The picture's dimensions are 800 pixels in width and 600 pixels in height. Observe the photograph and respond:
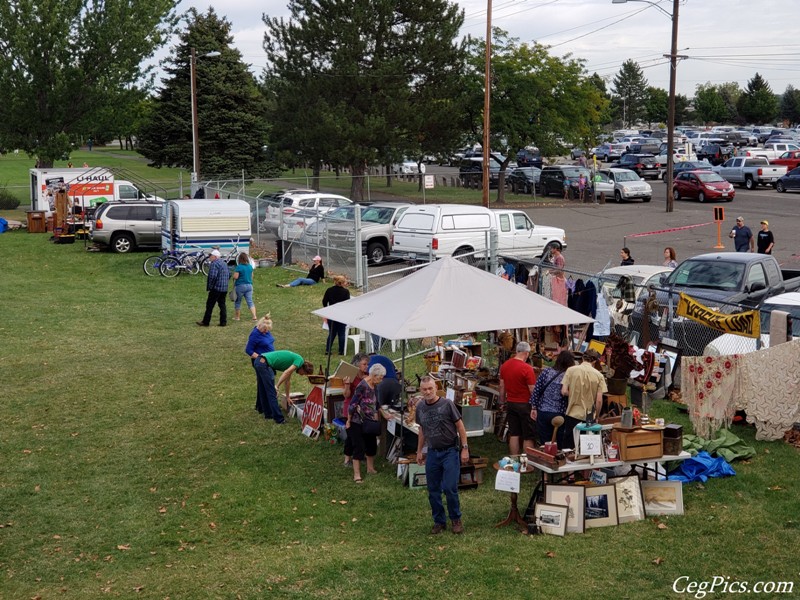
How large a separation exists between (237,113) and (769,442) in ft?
151

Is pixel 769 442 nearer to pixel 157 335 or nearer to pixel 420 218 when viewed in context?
pixel 157 335

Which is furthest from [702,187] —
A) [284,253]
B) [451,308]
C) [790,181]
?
[451,308]

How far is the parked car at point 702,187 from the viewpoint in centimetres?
4728

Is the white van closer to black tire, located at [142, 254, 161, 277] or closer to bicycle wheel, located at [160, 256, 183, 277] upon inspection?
bicycle wheel, located at [160, 256, 183, 277]

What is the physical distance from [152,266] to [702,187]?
29254mm

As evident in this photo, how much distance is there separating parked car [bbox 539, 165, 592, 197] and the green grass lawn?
1463 inches

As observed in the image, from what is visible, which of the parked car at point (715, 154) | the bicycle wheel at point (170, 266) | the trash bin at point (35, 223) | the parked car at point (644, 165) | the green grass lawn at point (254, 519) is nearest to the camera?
the green grass lawn at point (254, 519)

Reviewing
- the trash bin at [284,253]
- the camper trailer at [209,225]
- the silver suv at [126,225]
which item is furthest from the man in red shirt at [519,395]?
the silver suv at [126,225]

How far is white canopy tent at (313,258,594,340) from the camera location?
12.0 meters

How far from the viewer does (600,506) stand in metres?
10.3

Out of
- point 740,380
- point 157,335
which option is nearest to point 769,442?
point 740,380

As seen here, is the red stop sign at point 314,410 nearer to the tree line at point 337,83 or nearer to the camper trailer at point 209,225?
the camper trailer at point 209,225

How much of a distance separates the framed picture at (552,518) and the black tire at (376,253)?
19965mm
